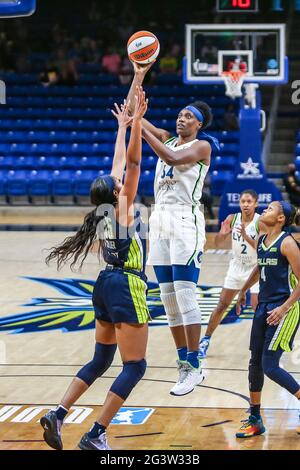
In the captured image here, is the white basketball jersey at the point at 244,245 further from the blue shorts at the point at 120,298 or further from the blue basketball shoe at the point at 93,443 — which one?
the blue basketball shoe at the point at 93,443

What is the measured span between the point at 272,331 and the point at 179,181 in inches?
48.8

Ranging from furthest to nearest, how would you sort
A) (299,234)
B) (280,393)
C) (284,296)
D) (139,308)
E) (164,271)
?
1. (299,234)
2. (280,393)
3. (164,271)
4. (284,296)
5. (139,308)

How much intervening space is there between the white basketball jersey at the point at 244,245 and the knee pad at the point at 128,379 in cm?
342

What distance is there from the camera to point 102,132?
68.1 ft

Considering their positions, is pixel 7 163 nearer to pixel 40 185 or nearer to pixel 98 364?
pixel 40 185

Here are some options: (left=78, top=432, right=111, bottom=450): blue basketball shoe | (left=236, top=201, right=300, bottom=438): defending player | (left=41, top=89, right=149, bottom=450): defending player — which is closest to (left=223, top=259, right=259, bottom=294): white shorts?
(left=236, top=201, right=300, bottom=438): defending player

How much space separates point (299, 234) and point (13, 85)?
8684 millimetres

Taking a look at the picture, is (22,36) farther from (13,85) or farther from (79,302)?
(79,302)

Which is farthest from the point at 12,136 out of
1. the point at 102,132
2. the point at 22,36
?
the point at 22,36

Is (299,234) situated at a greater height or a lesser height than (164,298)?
lesser

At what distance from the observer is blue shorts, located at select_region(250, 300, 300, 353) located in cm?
655

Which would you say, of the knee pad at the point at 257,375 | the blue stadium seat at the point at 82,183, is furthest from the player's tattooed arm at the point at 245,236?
the blue stadium seat at the point at 82,183

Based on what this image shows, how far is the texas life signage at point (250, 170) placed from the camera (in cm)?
1599

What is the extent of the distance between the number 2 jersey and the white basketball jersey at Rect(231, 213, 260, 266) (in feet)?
8.65
